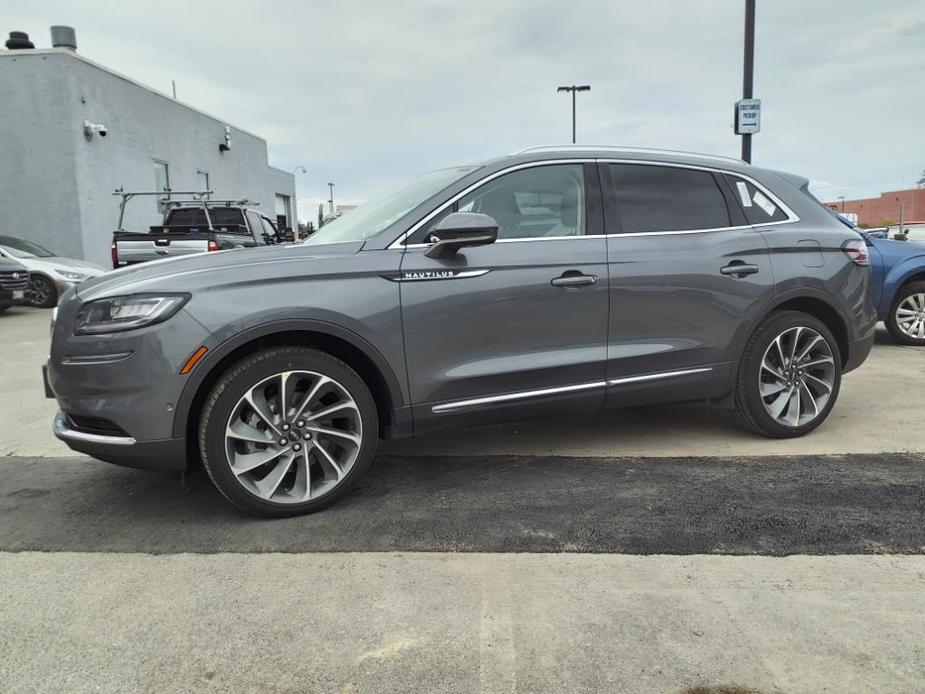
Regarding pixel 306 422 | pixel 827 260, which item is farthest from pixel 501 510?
pixel 827 260

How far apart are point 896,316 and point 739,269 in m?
5.02

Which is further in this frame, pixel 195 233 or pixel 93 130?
pixel 93 130

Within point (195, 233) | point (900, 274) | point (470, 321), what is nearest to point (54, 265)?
point (195, 233)

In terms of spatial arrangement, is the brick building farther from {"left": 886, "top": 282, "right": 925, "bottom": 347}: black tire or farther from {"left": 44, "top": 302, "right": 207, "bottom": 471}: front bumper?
{"left": 44, "top": 302, "right": 207, "bottom": 471}: front bumper

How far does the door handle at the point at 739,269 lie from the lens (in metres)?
4.06

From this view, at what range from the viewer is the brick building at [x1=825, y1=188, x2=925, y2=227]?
43.0 metres

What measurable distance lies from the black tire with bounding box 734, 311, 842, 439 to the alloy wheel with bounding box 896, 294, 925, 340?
4302 millimetres

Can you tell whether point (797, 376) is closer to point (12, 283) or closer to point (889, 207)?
point (12, 283)

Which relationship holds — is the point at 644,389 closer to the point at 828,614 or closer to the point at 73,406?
the point at 828,614

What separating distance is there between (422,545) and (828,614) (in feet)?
5.12

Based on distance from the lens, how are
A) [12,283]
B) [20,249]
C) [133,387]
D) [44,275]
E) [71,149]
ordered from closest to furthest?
[133,387]
[12,283]
[44,275]
[20,249]
[71,149]

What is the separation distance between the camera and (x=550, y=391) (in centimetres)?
369

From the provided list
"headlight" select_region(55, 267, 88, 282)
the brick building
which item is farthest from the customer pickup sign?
the brick building

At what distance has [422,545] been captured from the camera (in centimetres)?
297
